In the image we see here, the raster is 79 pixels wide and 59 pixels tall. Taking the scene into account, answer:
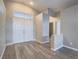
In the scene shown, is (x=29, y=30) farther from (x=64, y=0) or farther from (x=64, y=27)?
(x=64, y=0)

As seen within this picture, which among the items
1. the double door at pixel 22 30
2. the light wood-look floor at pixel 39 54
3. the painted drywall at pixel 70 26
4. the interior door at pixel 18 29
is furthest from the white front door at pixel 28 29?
the painted drywall at pixel 70 26

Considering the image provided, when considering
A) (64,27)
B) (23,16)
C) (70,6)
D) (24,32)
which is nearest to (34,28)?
(24,32)

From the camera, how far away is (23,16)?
5938 mm

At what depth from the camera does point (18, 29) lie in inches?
221

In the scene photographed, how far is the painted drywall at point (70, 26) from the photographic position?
12.2ft

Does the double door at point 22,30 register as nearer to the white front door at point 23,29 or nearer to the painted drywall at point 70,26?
the white front door at point 23,29

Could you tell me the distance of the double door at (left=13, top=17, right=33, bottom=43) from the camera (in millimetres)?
5414

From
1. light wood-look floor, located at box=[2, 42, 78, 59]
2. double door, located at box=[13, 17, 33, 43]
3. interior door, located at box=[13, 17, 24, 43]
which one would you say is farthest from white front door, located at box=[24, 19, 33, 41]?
light wood-look floor, located at box=[2, 42, 78, 59]

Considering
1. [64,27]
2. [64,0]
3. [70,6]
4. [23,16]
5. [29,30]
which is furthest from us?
[29,30]

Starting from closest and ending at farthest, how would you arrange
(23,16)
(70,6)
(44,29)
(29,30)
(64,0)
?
(64,0) < (70,6) < (44,29) < (23,16) < (29,30)

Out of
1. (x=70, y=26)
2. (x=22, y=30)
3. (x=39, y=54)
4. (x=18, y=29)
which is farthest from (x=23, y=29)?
(x=70, y=26)

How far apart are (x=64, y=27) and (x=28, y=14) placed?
359 centimetres

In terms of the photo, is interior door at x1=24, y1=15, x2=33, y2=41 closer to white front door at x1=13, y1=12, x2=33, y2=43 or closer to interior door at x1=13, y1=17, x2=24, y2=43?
white front door at x1=13, y1=12, x2=33, y2=43

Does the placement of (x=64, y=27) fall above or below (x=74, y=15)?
below
